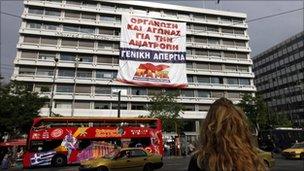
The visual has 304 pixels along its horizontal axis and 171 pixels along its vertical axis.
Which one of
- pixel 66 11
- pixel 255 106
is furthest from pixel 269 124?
pixel 66 11

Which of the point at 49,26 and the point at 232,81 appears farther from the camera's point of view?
the point at 232,81

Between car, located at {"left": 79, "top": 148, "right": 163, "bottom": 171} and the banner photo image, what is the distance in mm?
38750

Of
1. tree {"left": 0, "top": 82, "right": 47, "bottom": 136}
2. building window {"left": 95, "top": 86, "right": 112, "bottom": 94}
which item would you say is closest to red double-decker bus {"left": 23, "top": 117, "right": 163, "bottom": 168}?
tree {"left": 0, "top": 82, "right": 47, "bottom": 136}

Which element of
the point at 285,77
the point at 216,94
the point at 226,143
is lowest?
the point at 226,143

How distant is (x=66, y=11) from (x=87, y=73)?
1180cm

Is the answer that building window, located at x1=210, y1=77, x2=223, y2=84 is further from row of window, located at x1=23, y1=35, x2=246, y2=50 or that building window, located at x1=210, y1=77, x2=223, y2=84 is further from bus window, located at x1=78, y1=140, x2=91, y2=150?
bus window, located at x1=78, y1=140, x2=91, y2=150

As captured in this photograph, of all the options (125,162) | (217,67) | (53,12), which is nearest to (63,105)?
(53,12)

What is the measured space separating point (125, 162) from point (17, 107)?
27.1 m

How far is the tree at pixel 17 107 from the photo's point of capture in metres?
41.6

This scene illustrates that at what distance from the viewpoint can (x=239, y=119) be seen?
2609 mm

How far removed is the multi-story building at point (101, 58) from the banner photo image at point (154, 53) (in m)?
3.98

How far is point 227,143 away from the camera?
2.55 m

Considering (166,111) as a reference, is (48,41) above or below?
above

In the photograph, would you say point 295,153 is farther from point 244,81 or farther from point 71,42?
point 244,81
